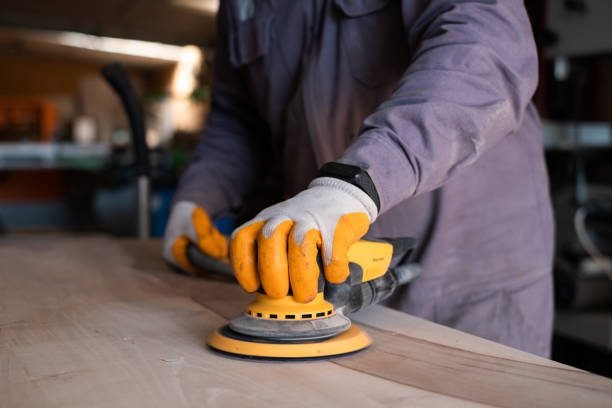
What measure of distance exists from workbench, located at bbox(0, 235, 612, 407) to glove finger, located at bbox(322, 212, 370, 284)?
102 millimetres

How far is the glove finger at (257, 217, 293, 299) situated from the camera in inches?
32.1

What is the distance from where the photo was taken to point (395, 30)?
1301 millimetres

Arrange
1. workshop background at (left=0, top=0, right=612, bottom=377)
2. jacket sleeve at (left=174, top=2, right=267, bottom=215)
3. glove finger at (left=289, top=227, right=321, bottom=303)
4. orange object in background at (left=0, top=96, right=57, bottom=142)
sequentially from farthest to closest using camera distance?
1. orange object in background at (left=0, top=96, right=57, bottom=142)
2. workshop background at (left=0, top=0, right=612, bottom=377)
3. jacket sleeve at (left=174, top=2, right=267, bottom=215)
4. glove finger at (left=289, top=227, right=321, bottom=303)

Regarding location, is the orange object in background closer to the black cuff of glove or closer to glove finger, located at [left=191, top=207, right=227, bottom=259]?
glove finger, located at [left=191, top=207, right=227, bottom=259]

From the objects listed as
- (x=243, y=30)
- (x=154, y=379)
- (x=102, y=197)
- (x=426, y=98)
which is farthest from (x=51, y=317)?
(x=102, y=197)

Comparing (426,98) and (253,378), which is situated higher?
(426,98)

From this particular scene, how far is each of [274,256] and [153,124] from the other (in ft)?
29.2

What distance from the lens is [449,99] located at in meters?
1.00

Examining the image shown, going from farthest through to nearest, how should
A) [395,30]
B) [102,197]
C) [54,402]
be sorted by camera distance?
[102,197], [395,30], [54,402]

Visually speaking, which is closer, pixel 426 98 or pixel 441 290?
pixel 426 98

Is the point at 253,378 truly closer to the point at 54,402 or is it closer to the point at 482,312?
the point at 54,402

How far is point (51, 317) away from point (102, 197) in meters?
4.61

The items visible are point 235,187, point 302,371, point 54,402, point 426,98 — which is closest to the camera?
point 54,402

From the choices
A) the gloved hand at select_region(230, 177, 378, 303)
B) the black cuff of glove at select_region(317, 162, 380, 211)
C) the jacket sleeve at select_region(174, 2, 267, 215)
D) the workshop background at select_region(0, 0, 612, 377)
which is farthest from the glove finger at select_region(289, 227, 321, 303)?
the workshop background at select_region(0, 0, 612, 377)
